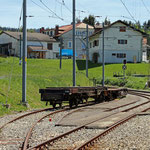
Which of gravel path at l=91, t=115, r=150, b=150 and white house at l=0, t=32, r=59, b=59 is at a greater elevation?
white house at l=0, t=32, r=59, b=59

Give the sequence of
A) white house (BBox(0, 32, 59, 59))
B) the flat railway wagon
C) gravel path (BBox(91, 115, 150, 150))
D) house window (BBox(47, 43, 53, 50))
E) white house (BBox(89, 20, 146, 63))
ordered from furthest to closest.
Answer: house window (BBox(47, 43, 53, 50))
white house (BBox(0, 32, 59, 59))
white house (BBox(89, 20, 146, 63))
the flat railway wagon
gravel path (BBox(91, 115, 150, 150))

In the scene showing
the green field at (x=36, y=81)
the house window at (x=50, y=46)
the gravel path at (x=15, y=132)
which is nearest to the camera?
the gravel path at (x=15, y=132)

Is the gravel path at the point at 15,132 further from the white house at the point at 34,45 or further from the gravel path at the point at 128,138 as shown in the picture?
the white house at the point at 34,45

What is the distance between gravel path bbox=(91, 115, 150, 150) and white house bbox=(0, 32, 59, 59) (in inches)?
2617

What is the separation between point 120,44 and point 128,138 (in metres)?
66.2

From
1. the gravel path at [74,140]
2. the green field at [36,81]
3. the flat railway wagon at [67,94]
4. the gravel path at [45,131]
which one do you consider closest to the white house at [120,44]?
the green field at [36,81]

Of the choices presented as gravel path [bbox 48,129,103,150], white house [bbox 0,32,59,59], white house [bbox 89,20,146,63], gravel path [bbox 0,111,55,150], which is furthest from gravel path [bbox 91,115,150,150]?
white house [bbox 0,32,59,59]

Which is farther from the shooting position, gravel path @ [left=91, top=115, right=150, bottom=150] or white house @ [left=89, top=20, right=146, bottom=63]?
white house @ [left=89, top=20, right=146, bottom=63]

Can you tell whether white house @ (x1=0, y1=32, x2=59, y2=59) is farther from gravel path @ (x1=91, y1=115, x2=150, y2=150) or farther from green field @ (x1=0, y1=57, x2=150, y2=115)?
gravel path @ (x1=91, y1=115, x2=150, y2=150)

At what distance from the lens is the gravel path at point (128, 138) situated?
10.5 meters

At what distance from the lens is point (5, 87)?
24.1m

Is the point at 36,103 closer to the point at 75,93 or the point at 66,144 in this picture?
the point at 75,93

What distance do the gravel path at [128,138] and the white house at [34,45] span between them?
6648cm

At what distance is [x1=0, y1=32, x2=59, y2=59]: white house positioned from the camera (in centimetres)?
8216
